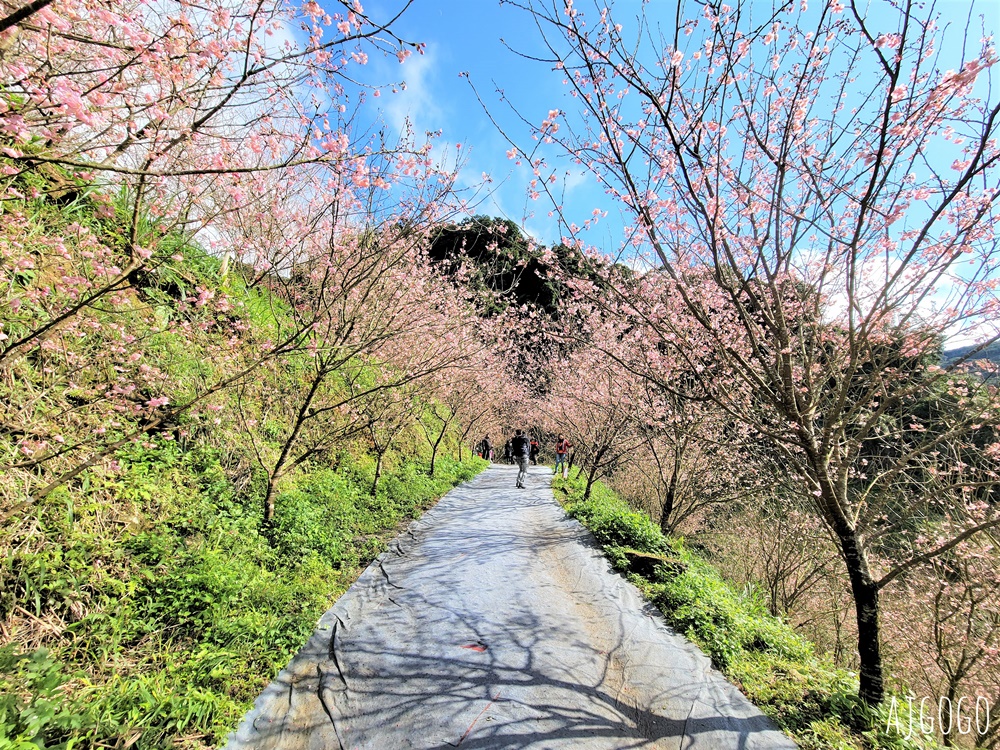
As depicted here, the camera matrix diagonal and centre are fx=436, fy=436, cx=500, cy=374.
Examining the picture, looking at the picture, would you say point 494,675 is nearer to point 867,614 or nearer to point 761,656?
point 761,656

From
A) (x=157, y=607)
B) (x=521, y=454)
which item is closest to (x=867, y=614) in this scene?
(x=157, y=607)

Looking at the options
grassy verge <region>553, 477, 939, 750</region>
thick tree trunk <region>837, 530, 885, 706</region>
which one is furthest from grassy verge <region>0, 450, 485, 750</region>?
thick tree trunk <region>837, 530, 885, 706</region>

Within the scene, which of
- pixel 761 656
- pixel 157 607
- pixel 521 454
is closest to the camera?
pixel 157 607

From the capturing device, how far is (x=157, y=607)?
312 cm

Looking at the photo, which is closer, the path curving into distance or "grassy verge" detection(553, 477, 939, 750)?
the path curving into distance

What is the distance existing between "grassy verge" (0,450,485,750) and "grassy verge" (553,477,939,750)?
3.48 meters

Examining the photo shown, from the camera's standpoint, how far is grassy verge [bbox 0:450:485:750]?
2.21 metres

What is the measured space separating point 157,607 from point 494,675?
8.13ft

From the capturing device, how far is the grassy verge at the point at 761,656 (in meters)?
2.97

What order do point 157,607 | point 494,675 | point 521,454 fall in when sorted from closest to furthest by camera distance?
point 157,607 < point 494,675 < point 521,454

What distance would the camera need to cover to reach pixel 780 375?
10.3 ft

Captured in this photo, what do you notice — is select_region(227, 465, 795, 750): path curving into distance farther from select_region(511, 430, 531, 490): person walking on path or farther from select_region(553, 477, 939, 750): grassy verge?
select_region(511, 430, 531, 490): person walking on path

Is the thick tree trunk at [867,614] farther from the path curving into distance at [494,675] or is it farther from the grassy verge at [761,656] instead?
the path curving into distance at [494,675]

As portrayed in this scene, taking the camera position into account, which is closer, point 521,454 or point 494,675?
point 494,675
